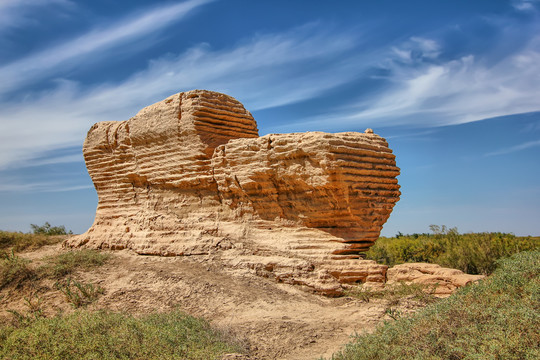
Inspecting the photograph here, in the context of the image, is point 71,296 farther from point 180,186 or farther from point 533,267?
point 533,267

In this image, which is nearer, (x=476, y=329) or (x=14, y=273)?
(x=476, y=329)

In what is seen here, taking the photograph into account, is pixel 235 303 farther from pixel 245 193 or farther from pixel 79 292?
pixel 79 292

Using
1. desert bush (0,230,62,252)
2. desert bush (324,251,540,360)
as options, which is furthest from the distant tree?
desert bush (324,251,540,360)

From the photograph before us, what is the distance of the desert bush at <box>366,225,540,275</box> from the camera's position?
12.4 meters

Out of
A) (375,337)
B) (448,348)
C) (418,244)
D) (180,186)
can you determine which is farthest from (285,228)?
(418,244)

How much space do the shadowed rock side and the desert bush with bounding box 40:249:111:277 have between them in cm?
88

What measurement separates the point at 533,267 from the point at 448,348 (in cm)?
252

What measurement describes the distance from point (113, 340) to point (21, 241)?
Result: 33.5ft

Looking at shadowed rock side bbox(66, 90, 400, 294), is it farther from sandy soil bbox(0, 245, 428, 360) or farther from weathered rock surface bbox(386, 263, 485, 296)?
weathered rock surface bbox(386, 263, 485, 296)

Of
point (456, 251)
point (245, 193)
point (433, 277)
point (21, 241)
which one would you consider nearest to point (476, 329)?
→ point (433, 277)

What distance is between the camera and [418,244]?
1565 cm

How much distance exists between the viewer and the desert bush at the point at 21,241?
13.8 metres

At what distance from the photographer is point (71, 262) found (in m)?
10.4

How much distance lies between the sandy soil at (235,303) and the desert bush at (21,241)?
4879 millimetres
